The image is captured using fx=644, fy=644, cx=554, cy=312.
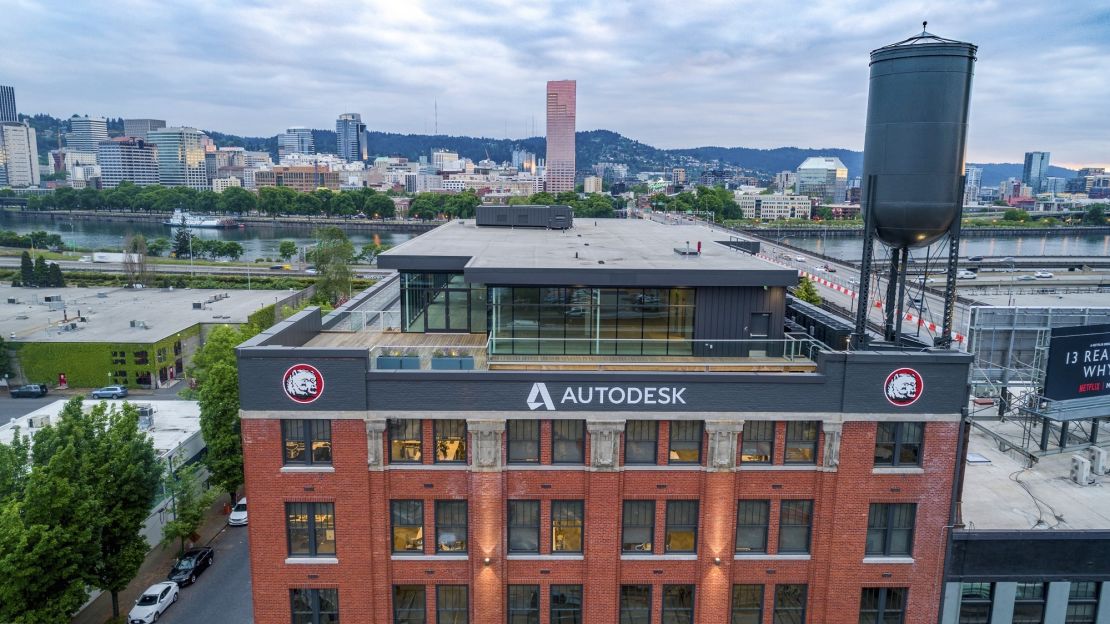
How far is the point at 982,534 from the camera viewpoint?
24.5m

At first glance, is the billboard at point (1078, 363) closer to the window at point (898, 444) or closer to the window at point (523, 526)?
the window at point (898, 444)

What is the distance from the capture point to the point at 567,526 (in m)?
24.2

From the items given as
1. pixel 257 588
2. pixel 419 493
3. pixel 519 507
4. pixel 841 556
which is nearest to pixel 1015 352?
pixel 841 556

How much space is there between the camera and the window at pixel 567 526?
24.0 meters

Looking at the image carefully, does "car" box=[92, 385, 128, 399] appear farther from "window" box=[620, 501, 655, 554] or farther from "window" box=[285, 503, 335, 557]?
"window" box=[620, 501, 655, 554]

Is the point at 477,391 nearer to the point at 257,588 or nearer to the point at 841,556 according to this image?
the point at 257,588

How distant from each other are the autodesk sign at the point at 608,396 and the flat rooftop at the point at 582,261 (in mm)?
4887

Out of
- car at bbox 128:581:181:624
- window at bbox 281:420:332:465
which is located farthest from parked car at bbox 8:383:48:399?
window at bbox 281:420:332:465

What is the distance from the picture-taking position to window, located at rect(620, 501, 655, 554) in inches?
951

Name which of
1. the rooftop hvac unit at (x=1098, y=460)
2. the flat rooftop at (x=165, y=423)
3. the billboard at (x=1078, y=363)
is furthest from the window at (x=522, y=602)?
the flat rooftop at (x=165, y=423)

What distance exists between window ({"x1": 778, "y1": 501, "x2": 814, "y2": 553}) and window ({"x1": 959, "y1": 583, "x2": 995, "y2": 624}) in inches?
275

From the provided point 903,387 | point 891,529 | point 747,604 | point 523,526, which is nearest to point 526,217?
point 523,526

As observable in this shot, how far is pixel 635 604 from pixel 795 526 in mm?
6794

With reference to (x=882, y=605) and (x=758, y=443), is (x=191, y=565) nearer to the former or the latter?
(x=758, y=443)
